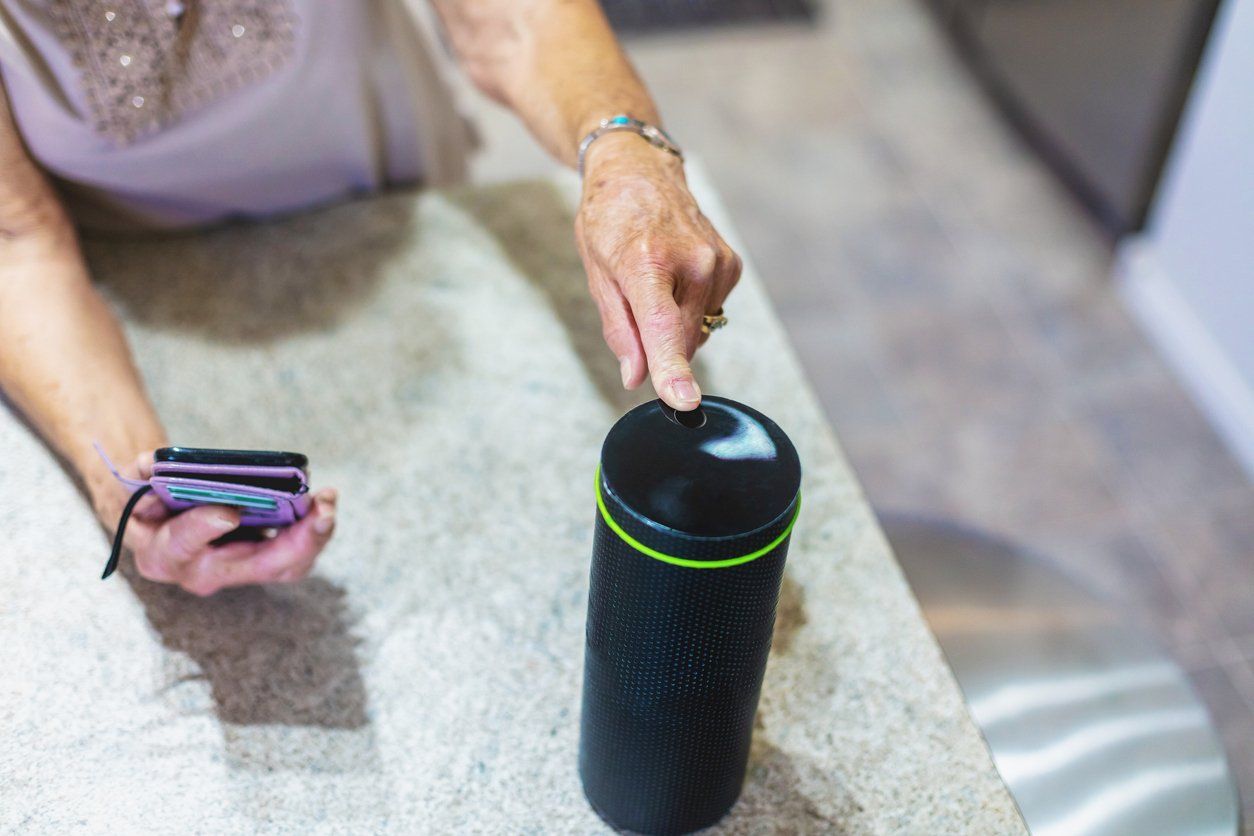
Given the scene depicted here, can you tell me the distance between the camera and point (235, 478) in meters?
0.77

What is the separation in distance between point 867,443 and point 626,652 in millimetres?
1366

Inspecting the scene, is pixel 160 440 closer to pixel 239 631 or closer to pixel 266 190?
pixel 239 631

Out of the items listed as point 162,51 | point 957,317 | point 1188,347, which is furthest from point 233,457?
point 1188,347

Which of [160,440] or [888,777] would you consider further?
[160,440]

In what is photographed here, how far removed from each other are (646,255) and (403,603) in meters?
0.33

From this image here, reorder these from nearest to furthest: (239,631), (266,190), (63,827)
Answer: (63,827) < (239,631) < (266,190)

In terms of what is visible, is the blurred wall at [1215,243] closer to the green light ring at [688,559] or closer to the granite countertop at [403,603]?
the granite countertop at [403,603]

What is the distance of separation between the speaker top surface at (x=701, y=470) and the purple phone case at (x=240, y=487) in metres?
0.25

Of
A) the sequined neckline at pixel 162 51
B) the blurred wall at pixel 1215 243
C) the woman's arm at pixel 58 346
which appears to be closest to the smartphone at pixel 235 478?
the woman's arm at pixel 58 346

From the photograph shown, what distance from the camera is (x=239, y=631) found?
88 centimetres

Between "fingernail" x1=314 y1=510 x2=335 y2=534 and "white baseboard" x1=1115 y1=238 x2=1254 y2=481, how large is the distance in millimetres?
1642

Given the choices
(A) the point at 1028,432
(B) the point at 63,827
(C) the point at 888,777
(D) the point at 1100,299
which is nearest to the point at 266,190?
(B) the point at 63,827

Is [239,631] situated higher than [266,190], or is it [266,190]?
[266,190]

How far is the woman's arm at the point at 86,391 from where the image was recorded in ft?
2.73
